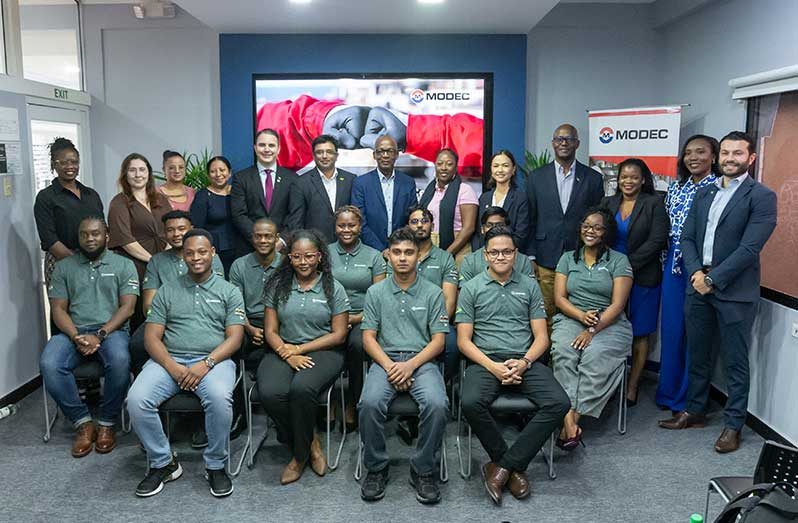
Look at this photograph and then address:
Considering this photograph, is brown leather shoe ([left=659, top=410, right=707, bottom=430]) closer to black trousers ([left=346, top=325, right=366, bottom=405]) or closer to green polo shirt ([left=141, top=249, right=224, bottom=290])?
black trousers ([left=346, top=325, right=366, bottom=405])

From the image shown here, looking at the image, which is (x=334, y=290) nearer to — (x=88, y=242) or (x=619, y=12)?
(x=88, y=242)

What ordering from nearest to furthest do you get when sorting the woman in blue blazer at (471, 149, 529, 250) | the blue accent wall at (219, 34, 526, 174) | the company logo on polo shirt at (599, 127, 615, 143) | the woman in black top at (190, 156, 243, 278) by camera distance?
the woman in blue blazer at (471, 149, 529, 250) → the woman in black top at (190, 156, 243, 278) → the company logo on polo shirt at (599, 127, 615, 143) → the blue accent wall at (219, 34, 526, 174)

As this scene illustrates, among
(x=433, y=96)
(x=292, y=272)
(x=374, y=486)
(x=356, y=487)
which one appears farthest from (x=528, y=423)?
(x=433, y=96)

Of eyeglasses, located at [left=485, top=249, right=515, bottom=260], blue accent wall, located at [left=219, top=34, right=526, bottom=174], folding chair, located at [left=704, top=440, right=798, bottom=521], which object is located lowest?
folding chair, located at [left=704, top=440, right=798, bottom=521]

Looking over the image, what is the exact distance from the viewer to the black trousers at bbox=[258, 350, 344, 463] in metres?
3.31

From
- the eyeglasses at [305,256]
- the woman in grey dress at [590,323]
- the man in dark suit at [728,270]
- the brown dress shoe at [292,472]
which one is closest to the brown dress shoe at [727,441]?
the man in dark suit at [728,270]

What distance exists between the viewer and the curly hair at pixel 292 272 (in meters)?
3.57

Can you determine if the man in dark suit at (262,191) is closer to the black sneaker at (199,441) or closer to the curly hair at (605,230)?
the black sneaker at (199,441)

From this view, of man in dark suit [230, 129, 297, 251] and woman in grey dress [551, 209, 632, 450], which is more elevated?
man in dark suit [230, 129, 297, 251]

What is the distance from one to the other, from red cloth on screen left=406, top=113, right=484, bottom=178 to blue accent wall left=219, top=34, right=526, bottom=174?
346mm

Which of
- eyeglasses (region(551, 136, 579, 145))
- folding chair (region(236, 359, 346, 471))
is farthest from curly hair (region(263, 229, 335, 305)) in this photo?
eyeglasses (region(551, 136, 579, 145))

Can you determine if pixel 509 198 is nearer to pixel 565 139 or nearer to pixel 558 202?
pixel 558 202

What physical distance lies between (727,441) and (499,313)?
1507 mm

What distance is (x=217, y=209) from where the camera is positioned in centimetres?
457
